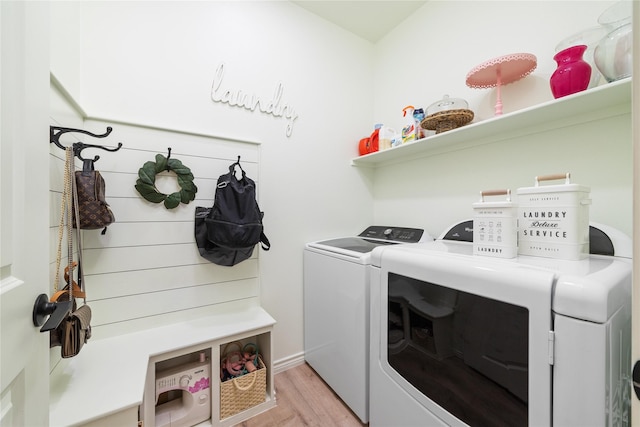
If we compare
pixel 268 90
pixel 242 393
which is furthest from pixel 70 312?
pixel 268 90

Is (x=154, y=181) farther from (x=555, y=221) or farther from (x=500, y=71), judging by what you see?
A: (x=500, y=71)

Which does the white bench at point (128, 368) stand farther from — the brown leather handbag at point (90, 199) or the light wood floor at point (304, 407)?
the brown leather handbag at point (90, 199)

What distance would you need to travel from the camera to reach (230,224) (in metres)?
1.38

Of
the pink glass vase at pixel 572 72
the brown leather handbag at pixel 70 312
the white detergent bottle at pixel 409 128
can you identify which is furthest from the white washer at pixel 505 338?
the brown leather handbag at pixel 70 312

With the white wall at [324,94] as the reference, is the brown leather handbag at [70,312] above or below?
below

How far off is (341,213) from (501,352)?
1.46 meters

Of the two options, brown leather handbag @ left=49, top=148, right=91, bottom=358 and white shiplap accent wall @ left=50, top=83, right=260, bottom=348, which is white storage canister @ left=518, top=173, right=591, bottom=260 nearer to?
white shiplap accent wall @ left=50, top=83, right=260, bottom=348

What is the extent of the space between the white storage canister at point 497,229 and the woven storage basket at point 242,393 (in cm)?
140

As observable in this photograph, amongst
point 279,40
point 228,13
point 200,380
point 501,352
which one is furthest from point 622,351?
point 228,13

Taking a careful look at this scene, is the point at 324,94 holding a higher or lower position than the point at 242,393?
higher

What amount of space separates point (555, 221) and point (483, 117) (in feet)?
3.03

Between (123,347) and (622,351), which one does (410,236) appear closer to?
(622,351)

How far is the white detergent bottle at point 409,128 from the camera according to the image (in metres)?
1.69

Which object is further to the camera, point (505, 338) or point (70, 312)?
point (70, 312)
